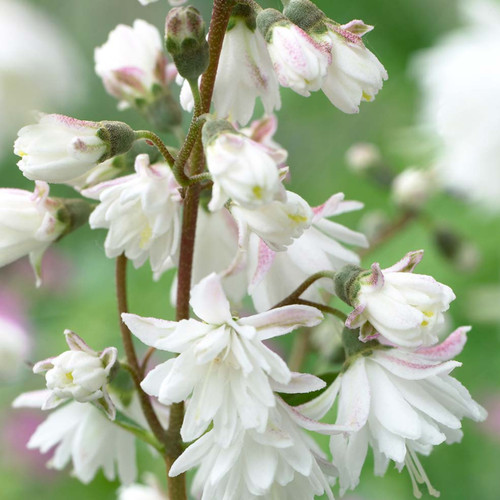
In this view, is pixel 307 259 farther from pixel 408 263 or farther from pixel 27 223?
pixel 27 223

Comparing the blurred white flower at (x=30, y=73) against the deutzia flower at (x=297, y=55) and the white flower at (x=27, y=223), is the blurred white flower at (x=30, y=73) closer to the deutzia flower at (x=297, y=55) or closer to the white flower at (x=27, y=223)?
the white flower at (x=27, y=223)

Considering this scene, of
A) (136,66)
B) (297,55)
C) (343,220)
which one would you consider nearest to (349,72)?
(297,55)

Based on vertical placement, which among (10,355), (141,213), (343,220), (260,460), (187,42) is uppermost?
(187,42)

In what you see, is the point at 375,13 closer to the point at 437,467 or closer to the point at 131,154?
the point at 437,467

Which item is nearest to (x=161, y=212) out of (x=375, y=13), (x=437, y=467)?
(x=437, y=467)

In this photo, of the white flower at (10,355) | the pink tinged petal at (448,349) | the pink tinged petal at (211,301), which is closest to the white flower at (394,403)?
the pink tinged petal at (448,349)

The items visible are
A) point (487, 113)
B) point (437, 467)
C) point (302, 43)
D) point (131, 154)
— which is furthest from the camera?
point (437, 467)
